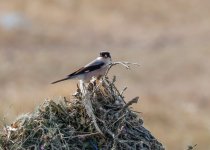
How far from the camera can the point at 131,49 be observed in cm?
4675

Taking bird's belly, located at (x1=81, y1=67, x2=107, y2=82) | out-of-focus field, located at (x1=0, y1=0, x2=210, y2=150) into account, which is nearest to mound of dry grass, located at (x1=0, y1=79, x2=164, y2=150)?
bird's belly, located at (x1=81, y1=67, x2=107, y2=82)

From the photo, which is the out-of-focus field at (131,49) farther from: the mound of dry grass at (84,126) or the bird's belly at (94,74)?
the mound of dry grass at (84,126)

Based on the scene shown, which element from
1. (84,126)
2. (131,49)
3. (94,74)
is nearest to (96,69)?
(94,74)

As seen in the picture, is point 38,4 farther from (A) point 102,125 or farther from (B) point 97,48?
(A) point 102,125

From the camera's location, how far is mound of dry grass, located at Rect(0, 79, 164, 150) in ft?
20.9

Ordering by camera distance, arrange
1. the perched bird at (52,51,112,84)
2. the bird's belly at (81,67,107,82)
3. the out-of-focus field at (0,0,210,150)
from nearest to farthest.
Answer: the bird's belly at (81,67,107,82) → the perched bird at (52,51,112,84) → the out-of-focus field at (0,0,210,150)

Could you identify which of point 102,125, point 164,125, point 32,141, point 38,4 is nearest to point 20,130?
point 32,141

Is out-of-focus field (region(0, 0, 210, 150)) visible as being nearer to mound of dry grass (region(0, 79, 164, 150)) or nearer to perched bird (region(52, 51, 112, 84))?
perched bird (region(52, 51, 112, 84))

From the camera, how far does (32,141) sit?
639cm

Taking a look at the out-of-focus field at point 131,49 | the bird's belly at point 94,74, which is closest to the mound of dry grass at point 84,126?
the bird's belly at point 94,74

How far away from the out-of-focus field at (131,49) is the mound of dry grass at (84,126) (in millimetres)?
12691

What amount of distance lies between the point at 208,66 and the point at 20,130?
31.2 metres

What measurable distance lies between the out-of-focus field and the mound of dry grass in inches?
500

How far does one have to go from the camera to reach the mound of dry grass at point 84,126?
636 centimetres
